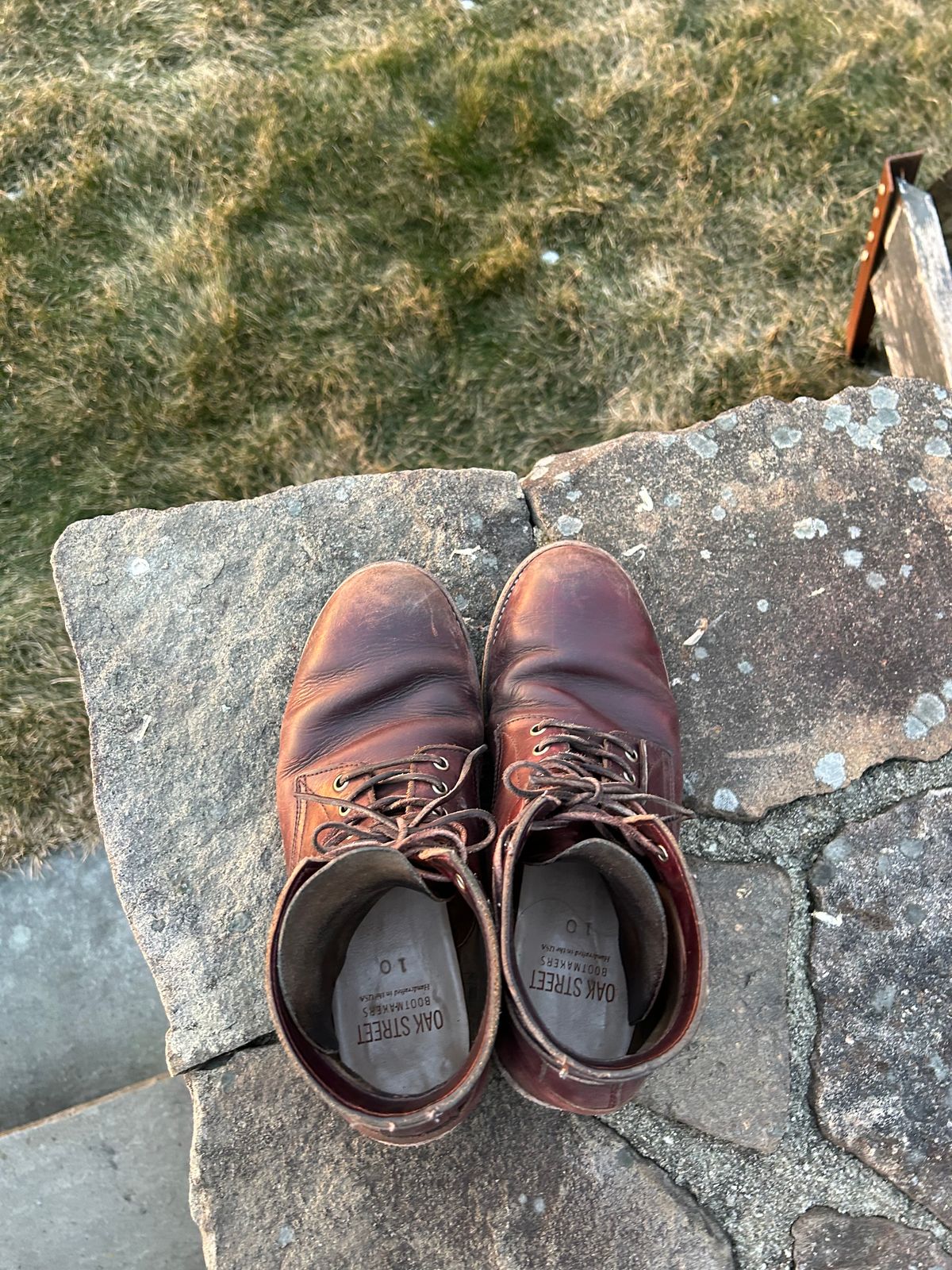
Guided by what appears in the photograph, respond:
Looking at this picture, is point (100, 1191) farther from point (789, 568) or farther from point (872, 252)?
point (872, 252)

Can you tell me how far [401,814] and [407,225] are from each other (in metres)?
1.82

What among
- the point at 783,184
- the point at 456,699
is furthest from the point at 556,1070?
the point at 783,184

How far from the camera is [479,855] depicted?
1.40 m

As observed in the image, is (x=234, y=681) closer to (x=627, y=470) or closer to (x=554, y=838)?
(x=554, y=838)

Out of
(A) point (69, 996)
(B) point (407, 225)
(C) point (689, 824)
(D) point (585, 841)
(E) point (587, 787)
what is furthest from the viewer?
(B) point (407, 225)

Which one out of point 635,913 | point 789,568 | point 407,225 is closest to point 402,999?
point 635,913

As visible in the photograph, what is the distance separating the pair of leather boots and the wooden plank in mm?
1011

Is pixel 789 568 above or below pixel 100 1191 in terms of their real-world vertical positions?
above

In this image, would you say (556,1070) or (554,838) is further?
(554,838)

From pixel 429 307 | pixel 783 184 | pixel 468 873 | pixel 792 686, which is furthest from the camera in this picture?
pixel 783 184

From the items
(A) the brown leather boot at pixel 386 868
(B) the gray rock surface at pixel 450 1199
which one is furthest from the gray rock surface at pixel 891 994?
(A) the brown leather boot at pixel 386 868

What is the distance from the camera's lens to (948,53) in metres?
2.76

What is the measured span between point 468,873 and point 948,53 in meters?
2.98

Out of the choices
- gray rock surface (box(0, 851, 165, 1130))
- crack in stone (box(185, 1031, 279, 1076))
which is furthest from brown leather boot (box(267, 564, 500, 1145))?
gray rock surface (box(0, 851, 165, 1130))
